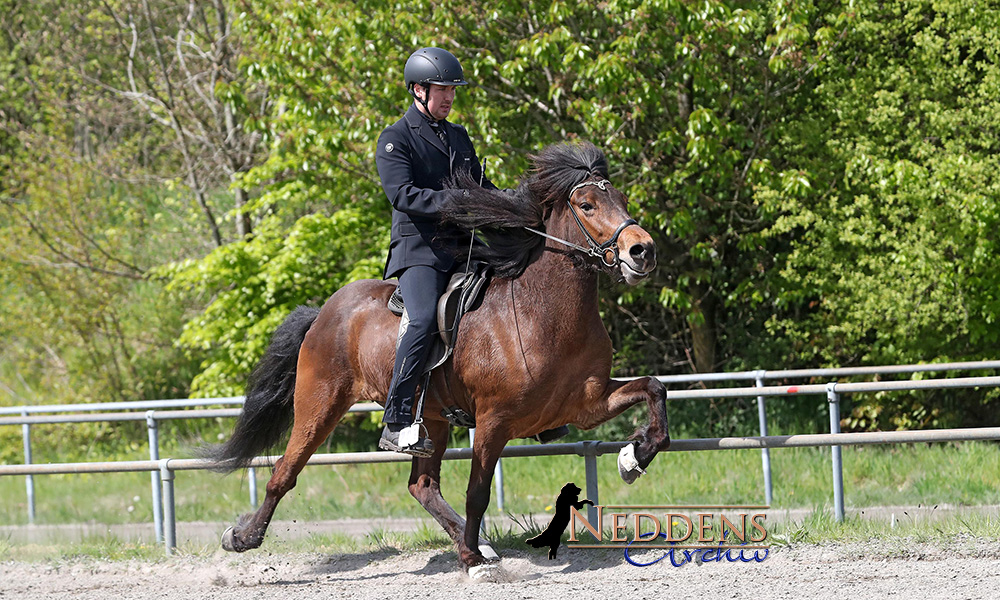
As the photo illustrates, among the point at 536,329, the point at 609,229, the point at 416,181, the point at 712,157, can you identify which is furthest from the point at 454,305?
the point at 712,157

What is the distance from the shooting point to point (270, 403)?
23.4 feet

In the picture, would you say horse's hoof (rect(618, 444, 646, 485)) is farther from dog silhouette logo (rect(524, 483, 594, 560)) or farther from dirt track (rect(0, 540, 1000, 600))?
dog silhouette logo (rect(524, 483, 594, 560))

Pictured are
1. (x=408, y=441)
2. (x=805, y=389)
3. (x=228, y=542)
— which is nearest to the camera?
(x=408, y=441)

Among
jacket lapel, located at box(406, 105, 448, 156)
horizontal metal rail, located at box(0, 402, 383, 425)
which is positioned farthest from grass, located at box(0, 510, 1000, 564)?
jacket lapel, located at box(406, 105, 448, 156)

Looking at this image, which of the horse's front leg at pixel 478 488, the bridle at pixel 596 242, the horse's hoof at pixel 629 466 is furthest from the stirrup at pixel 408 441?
the bridle at pixel 596 242

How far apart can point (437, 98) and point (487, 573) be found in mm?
2689

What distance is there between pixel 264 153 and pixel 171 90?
69.9 inches

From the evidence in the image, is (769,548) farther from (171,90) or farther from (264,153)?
(171,90)

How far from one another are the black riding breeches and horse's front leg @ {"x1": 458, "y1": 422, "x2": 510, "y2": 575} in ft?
1.39

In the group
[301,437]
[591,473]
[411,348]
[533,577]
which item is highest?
[411,348]

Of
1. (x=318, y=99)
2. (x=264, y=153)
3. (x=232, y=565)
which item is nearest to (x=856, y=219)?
(x=318, y=99)

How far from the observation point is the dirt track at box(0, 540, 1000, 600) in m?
5.21

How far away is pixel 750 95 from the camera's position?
12.5 meters

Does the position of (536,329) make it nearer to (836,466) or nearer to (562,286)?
(562,286)
